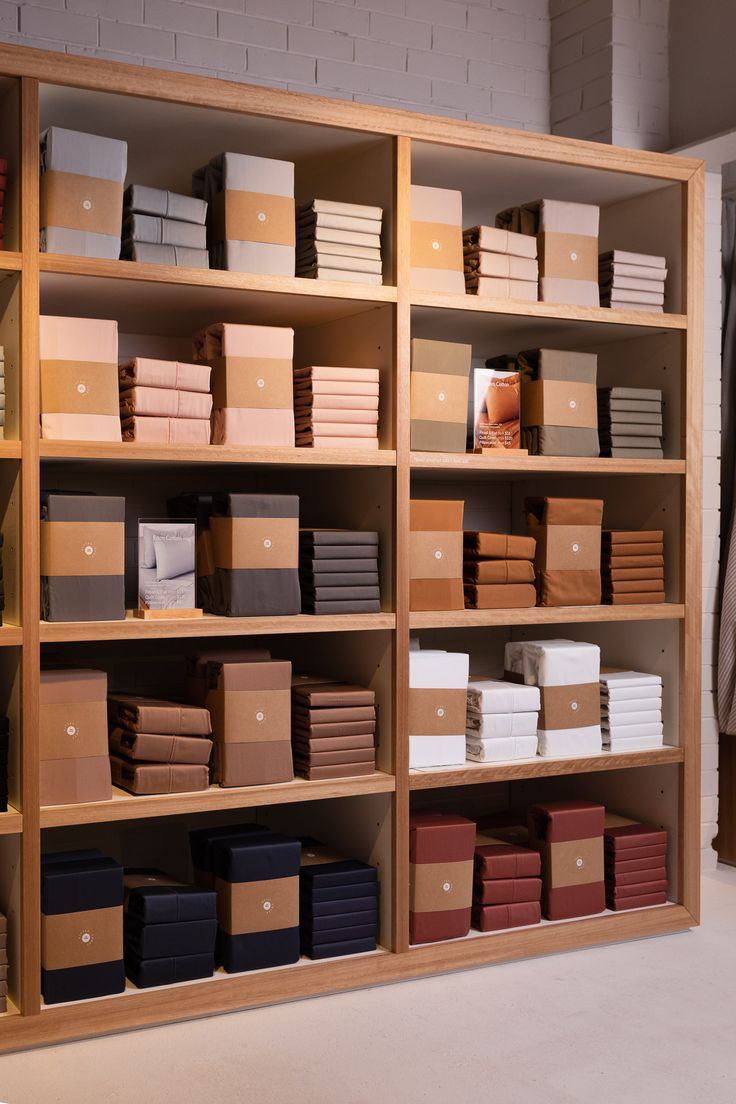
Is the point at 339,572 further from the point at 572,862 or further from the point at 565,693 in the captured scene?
the point at 572,862

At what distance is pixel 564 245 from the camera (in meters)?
3.87

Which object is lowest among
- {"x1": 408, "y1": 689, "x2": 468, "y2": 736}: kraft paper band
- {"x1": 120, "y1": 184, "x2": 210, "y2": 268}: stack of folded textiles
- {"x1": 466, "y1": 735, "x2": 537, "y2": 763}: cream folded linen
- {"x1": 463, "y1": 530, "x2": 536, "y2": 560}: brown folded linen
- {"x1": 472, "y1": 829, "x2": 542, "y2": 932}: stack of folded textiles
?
{"x1": 472, "y1": 829, "x2": 542, "y2": 932}: stack of folded textiles

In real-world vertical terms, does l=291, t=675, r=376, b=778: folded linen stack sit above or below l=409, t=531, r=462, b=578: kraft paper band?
below

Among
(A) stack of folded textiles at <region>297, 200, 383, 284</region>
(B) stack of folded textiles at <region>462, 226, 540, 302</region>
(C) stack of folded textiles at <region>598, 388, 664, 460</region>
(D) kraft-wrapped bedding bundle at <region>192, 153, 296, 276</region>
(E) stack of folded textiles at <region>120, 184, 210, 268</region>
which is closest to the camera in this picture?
(E) stack of folded textiles at <region>120, 184, 210, 268</region>

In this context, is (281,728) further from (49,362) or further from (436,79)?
(436,79)

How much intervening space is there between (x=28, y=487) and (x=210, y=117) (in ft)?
3.86

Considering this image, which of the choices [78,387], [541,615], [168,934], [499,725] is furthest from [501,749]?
[78,387]

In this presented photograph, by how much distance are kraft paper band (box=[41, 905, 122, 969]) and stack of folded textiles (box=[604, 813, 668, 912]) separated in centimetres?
173

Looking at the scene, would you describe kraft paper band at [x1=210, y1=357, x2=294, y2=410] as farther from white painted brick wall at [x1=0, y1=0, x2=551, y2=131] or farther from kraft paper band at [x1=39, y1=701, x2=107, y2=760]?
white painted brick wall at [x1=0, y1=0, x2=551, y2=131]

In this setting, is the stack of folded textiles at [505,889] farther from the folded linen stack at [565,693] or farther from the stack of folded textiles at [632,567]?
the stack of folded textiles at [632,567]

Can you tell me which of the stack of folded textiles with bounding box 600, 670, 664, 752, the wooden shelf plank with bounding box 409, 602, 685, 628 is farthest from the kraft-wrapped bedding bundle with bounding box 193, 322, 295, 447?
the stack of folded textiles with bounding box 600, 670, 664, 752

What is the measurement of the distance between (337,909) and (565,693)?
3.42ft

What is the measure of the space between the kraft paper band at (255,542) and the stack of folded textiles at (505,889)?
1.22 m

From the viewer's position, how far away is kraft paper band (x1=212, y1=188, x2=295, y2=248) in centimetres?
332
